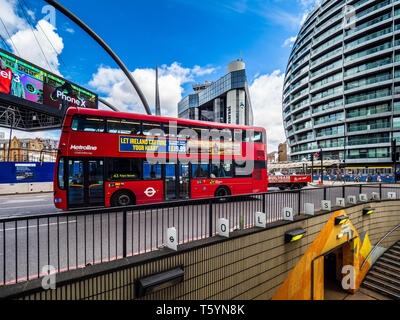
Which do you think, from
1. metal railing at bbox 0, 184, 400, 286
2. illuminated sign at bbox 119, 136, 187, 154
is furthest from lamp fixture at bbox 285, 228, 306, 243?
illuminated sign at bbox 119, 136, 187, 154

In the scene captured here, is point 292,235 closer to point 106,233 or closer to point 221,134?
point 106,233

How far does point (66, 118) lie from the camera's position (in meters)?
7.80

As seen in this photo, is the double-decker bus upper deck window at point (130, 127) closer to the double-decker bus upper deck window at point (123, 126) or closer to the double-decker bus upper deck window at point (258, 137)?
the double-decker bus upper deck window at point (123, 126)

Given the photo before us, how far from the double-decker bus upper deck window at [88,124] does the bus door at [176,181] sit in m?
3.47

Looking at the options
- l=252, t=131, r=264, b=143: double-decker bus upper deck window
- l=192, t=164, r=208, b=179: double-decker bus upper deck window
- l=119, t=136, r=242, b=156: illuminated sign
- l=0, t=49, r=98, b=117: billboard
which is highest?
l=0, t=49, r=98, b=117: billboard

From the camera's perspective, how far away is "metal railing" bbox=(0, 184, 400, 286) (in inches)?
125

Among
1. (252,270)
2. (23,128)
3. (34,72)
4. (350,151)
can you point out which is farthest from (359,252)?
(350,151)

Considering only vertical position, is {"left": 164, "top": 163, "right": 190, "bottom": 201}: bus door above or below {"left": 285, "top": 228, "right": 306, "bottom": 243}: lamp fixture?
above

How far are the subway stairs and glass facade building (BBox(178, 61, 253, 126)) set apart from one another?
5177 centimetres

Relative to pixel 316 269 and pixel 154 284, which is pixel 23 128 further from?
pixel 316 269

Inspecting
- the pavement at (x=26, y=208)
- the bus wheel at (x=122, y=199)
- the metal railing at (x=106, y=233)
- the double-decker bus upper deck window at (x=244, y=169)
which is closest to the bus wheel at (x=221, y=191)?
the double-decker bus upper deck window at (x=244, y=169)

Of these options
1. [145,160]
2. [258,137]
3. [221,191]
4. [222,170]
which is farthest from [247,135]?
[145,160]

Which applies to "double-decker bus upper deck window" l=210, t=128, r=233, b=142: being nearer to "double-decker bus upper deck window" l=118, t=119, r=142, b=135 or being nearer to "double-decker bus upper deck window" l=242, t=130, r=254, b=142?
"double-decker bus upper deck window" l=242, t=130, r=254, b=142
